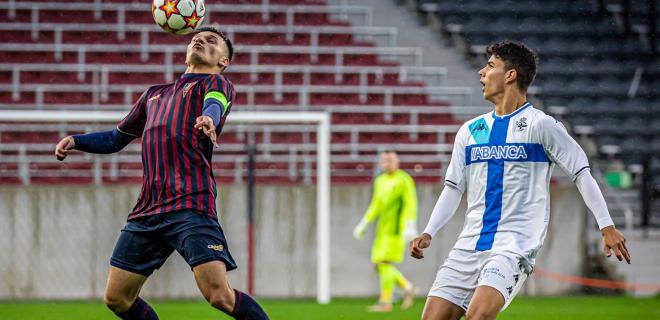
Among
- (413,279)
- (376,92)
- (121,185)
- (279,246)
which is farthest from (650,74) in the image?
(121,185)

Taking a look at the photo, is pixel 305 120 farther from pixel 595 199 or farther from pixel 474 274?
pixel 595 199


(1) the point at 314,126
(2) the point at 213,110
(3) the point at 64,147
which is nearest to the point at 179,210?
(2) the point at 213,110

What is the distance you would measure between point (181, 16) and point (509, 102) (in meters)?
2.20

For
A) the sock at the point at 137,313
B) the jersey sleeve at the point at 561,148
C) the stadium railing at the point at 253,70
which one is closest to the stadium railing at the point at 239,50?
the stadium railing at the point at 253,70

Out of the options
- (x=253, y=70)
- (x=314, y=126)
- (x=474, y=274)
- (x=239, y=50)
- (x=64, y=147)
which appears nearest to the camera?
(x=474, y=274)

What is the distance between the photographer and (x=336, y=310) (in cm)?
1184

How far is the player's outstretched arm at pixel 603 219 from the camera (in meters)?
4.82

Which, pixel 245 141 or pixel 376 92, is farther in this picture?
pixel 376 92

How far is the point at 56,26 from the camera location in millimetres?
16641

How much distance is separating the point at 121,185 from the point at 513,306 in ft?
17.7

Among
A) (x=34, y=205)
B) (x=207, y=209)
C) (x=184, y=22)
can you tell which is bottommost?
(x=34, y=205)

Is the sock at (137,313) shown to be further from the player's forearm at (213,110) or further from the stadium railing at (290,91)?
the stadium railing at (290,91)

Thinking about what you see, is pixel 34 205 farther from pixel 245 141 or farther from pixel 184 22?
pixel 184 22

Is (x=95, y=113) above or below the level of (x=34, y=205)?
above
